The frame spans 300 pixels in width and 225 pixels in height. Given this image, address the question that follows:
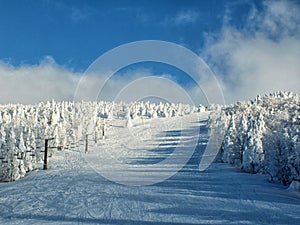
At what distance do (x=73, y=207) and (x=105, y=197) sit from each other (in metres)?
2.62

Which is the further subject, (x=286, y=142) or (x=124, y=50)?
(x=286, y=142)

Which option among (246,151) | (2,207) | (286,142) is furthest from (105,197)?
(246,151)

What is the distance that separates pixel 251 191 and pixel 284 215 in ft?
21.2

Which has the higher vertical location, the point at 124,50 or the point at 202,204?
the point at 124,50

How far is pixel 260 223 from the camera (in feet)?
36.3

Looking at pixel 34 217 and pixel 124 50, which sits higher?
pixel 124 50

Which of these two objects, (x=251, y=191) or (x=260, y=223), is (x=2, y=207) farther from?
(x=251, y=191)

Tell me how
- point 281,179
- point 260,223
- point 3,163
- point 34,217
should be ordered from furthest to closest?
point 3,163
point 281,179
point 34,217
point 260,223

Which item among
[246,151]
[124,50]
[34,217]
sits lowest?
[34,217]

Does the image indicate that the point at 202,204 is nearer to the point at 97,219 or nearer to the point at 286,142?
the point at 97,219

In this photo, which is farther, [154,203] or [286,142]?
[286,142]

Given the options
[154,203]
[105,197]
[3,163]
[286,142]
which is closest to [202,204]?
[154,203]

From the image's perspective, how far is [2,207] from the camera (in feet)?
46.6

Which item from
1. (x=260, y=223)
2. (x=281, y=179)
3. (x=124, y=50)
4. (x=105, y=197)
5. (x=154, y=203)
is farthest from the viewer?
(x=281, y=179)
